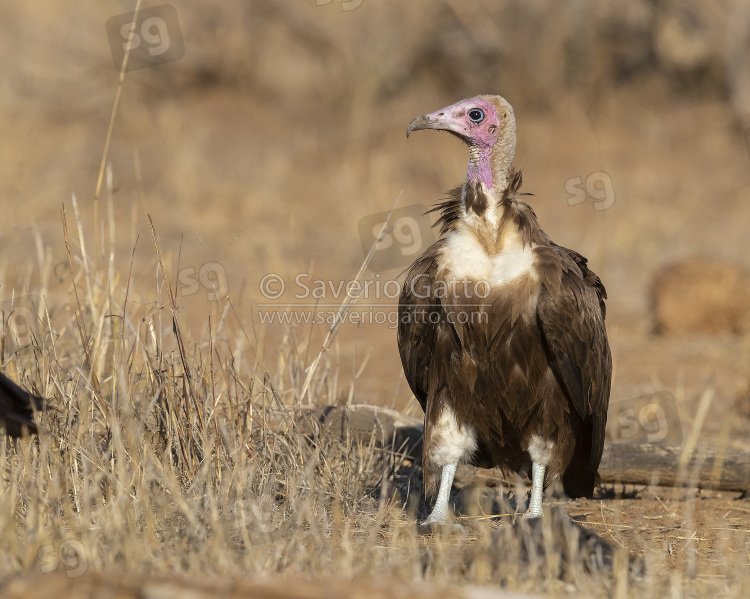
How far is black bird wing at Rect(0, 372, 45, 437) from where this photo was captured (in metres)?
3.26

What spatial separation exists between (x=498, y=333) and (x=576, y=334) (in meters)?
0.29

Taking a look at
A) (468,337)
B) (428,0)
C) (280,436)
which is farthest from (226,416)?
(428,0)

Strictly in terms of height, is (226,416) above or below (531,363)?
below

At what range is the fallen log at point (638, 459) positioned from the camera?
4750 millimetres

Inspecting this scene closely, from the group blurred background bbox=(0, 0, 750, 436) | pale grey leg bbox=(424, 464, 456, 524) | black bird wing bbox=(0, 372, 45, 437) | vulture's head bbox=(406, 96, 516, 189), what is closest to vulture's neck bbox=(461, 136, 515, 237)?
vulture's head bbox=(406, 96, 516, 189)

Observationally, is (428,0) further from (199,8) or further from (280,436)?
(280,436)

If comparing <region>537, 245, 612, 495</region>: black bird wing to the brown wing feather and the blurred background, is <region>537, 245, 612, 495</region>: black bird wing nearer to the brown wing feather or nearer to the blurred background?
the brown wing feather

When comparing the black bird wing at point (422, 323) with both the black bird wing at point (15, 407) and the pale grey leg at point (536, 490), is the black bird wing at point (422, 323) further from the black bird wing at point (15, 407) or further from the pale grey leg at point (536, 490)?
the black bird wing at point (15, 407)

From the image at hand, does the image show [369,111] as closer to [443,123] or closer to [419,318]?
[443,123]

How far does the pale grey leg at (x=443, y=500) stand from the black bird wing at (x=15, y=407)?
1600 millimetres

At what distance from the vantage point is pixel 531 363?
3.92 metres

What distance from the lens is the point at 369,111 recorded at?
1406cm

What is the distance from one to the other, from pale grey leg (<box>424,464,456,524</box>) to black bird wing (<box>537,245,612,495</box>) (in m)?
0.58

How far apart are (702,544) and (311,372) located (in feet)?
5.67
